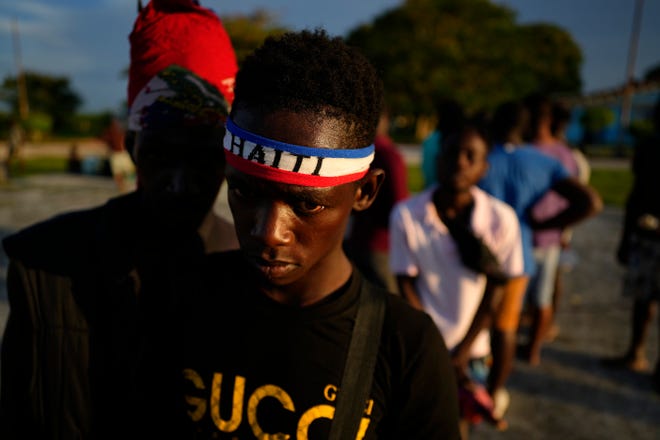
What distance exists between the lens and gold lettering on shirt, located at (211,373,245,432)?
1336mm

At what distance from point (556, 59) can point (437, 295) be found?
2525 inches

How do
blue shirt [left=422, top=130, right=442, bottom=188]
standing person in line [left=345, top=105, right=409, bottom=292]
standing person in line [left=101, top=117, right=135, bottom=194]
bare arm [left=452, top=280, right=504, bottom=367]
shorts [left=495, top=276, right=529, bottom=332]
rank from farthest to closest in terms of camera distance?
standing person in line [left=101, top=117, right=135, bottom=194] < blue shirt [left=422, top=130, right=442, bottom=188] < standing person in line [left=345, top=105, right=409, bottom=292] < shorts [left=495, top=276, right=529, bottom=332] < bare arm [left=452, top=280, right=504, bottom=367]

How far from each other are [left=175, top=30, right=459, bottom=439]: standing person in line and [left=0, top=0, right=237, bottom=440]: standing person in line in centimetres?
18

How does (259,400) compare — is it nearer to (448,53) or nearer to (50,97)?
(448,53)

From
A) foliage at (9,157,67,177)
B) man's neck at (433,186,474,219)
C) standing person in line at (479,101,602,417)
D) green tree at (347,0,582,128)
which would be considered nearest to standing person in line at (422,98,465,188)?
standing person in line at (479,101,602,417)

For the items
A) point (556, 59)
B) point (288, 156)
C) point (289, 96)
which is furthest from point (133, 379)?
point (556, 59)

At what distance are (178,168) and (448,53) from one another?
40931 millimetres

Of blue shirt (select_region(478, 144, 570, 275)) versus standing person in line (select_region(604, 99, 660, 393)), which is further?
standing person in line (select_region(604, 99, 660, 393))

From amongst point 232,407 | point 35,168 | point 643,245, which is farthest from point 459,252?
point 35,168

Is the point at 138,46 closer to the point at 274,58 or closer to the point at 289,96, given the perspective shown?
the point at 274,58

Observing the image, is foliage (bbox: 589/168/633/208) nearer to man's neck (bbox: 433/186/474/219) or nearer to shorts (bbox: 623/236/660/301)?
shorts (bbox: 623/236/660/301)

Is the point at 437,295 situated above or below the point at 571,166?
below

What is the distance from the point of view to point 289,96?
115 centimetres

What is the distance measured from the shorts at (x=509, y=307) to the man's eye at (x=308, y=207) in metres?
2.29
